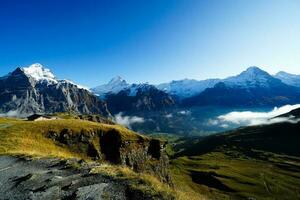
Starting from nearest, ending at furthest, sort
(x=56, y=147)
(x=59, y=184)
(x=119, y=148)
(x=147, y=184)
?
(x=147, y=184) → (x=59, y=184) → (x=56, y=147) → (x=119, y=148)

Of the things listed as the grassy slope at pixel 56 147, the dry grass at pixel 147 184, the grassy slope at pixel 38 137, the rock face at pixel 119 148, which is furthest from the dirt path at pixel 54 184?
the rock face at pixel 119 148

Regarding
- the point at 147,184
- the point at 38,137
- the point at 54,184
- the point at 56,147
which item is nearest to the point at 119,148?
the point at 56,147

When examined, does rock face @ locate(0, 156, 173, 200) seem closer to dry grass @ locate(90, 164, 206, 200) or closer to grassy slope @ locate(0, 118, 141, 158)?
dry grass @ locate(90, 164, 206, 200)

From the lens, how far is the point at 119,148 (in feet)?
314

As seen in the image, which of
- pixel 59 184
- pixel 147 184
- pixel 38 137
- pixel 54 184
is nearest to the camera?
pixel 147 184

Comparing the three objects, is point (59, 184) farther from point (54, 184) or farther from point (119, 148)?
point (119, 148)

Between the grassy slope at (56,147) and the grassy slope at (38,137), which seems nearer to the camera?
the grassy slope at (56,147)

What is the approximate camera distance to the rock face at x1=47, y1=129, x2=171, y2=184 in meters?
87.4

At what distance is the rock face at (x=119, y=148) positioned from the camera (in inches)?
3440

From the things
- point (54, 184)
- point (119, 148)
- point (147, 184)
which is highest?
point (147, 184)

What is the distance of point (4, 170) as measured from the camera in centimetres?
3769

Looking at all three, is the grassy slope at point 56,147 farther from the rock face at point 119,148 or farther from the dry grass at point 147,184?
the rock face at point 119,148

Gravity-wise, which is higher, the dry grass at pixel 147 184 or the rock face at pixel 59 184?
the dry grass at pixel 147 184

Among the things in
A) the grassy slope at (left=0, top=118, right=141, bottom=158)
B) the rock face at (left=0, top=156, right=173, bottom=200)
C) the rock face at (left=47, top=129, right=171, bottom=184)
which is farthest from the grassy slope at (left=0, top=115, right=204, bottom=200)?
the rock face at (left=47, top=129, right=171, bottom=184)
